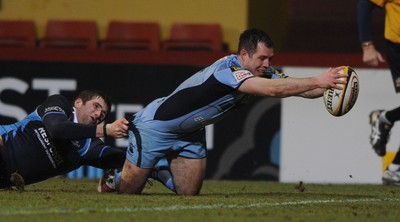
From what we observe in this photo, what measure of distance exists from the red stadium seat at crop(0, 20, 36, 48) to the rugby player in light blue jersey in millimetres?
5581

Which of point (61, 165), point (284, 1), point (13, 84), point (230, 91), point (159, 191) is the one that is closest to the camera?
point (230, 91)

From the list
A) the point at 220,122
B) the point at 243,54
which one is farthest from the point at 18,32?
the point at 243,54

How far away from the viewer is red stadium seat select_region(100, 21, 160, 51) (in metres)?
13.3

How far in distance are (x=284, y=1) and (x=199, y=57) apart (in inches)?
97.3

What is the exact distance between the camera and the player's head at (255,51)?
7.51 meters

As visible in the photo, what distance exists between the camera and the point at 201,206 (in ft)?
22.1

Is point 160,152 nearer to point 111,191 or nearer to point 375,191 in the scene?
point 111,191

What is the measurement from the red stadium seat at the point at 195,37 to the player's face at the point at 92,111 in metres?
5.38

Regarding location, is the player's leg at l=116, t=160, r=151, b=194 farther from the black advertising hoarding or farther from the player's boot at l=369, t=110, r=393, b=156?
the player's boot at l=369, t=110, r=393, b=156

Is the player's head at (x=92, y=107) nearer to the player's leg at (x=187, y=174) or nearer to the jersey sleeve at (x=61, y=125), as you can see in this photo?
the jersey sleeve at (x=61, y=125)

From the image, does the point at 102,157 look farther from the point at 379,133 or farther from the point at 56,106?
the point at 379,133

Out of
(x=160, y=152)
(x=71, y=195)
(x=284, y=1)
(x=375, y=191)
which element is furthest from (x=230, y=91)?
(x=284, y=1)

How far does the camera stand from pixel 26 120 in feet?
26.4

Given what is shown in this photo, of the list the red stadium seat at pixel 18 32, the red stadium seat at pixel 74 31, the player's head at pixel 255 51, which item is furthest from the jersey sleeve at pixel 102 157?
the red stadium seat at pixel 18 32
